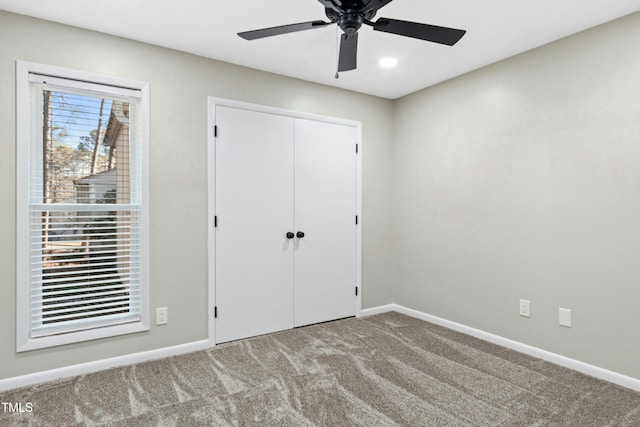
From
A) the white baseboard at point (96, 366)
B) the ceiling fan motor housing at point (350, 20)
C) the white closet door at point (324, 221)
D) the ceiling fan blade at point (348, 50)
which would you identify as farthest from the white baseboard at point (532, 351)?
the ceiling fan motor housing at point (350, 20)

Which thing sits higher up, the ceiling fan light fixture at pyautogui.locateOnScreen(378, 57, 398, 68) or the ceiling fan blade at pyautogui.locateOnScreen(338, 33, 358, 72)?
the ceiling fan light fixture at pyautogui.locateOnScreen(378, 57, 398, 68)

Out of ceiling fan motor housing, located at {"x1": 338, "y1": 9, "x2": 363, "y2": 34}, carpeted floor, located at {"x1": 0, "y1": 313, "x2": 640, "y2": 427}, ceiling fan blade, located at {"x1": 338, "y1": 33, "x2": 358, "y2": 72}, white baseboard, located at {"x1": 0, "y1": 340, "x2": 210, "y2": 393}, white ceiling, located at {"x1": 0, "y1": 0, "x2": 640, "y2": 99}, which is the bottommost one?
carpeted floor, located at {"x1": 0, "y1": 313, "x2": 640, "y2": 427}

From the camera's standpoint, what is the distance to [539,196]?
294 cm

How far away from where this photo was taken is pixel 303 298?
12.1 ft

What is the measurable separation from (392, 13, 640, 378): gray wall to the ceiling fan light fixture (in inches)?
29.4

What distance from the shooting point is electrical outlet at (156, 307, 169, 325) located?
293 centimetres

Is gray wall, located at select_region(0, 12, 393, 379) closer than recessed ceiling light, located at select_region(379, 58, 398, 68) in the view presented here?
Yes

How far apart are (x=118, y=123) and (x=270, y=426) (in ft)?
7.74

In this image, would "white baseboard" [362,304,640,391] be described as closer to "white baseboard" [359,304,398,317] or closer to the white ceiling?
"white baseboard" [359,304,398,317]

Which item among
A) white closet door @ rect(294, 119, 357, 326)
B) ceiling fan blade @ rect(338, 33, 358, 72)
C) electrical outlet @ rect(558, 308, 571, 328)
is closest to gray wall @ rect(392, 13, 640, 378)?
electrical outlet @ rect(558, 308, 571, 328)

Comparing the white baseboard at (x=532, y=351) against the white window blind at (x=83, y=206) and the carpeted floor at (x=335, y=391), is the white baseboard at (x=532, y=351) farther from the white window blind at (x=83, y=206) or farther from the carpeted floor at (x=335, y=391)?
the white window blind at (x=83, y=206)

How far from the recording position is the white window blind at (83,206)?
2.53 metres

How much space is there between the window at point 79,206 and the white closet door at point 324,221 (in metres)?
1.41

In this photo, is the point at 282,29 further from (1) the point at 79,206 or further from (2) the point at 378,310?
(2) the point at 378,310
